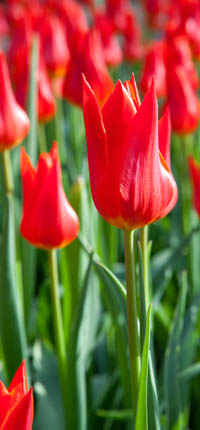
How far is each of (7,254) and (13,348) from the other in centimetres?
13

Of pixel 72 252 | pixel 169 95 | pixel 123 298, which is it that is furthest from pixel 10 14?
pixel 123 298

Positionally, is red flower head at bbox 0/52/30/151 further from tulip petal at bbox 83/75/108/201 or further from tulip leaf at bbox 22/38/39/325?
tulip petal at bbox 83/75/108/201

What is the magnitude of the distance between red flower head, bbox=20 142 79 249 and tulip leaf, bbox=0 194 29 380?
7 cm

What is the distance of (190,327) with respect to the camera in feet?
2.64

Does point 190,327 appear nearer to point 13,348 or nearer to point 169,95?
point 13,348

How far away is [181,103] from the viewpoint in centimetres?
102

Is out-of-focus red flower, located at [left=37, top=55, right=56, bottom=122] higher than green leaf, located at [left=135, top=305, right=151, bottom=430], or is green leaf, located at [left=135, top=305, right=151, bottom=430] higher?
out-of-focus red flower, located at [left=37, top=55, right=56, bottom=122]

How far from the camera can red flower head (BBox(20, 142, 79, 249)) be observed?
0.64 metres

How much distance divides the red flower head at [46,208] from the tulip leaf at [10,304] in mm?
70

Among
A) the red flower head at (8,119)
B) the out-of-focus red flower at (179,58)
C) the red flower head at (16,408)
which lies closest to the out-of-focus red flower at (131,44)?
the out-of-focus red flower at (179,58)

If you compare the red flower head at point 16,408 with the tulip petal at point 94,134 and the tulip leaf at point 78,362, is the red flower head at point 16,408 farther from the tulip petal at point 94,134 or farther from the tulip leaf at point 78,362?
the tulip leaf at point 78,362

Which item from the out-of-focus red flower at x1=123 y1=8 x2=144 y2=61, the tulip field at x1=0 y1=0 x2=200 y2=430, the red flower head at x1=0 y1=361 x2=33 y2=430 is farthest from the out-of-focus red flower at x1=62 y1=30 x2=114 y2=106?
the out-of-focus red flower at x1=123 y1=8 x2=144 y2=61

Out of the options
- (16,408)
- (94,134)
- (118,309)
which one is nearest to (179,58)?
(118,309)

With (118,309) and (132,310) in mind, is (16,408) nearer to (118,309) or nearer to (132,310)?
(132,310)
